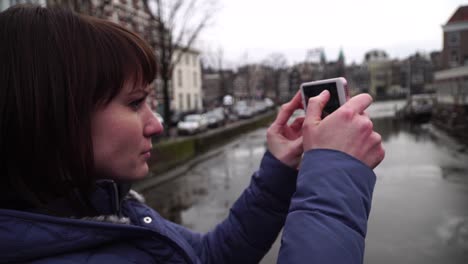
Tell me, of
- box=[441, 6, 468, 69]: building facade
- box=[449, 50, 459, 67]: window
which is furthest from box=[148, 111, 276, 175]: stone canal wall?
box=[449, 50, 459, 67]: window

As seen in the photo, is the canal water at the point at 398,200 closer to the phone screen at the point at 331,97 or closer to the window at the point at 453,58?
the phone screen at the point at 331,97

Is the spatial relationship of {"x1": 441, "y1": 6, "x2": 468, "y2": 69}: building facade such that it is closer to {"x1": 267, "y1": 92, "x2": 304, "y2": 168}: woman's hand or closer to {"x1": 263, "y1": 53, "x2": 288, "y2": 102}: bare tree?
{"x1": 263, "y1": 53, "x2": 288, "y2": 102}: bare tree

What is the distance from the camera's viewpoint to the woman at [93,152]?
0.83m

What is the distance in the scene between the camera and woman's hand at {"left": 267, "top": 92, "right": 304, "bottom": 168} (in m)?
1.30

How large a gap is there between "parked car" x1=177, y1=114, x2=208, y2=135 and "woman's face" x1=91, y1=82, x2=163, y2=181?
2528 centimetres

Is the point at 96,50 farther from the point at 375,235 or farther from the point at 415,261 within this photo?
the point at 375,235

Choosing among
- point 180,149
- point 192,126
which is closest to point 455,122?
point 180,149

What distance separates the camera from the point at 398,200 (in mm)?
8133

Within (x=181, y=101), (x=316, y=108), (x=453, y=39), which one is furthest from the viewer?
(x=181, y=101)

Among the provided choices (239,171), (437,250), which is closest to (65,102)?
(437,250)

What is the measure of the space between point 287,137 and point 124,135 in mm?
598

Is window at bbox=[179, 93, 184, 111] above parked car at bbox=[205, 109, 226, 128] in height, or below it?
above

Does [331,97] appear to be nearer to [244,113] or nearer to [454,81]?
[454,81]

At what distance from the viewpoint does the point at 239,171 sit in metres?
12.7
